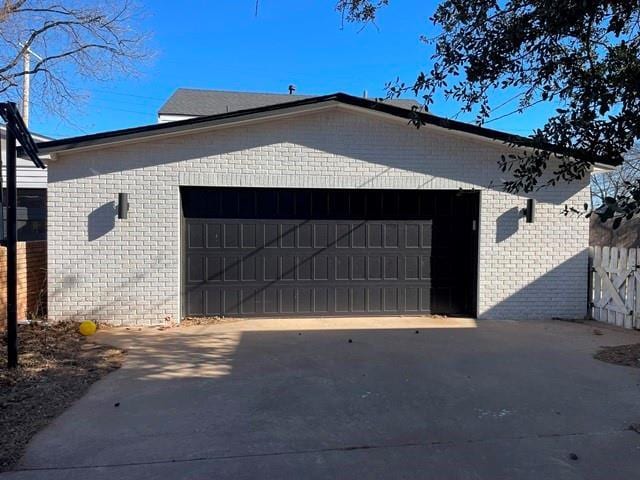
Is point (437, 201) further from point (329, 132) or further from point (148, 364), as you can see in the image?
point (148, 364)

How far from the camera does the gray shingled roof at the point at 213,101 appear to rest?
821 inches

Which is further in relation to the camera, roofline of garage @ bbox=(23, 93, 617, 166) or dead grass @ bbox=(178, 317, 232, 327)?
dead grass @ bbox=(178, 317, 232, 327)

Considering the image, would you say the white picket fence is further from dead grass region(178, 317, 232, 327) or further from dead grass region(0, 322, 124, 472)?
dead grass region(0, 322, 124, 472)

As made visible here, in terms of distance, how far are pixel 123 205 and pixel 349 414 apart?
5.64 metres

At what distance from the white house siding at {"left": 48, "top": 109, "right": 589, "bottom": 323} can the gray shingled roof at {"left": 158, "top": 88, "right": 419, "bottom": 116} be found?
451 inches

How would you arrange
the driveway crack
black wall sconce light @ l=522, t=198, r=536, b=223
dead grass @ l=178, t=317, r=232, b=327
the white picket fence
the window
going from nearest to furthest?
the driveway crack, the white picket fence, dead grass @ l=178, t=317, r=232, b=327, black wall sconce light @ l=522, t=198, r=536, b=223, the window

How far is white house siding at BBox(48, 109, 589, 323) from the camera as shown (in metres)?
8.35

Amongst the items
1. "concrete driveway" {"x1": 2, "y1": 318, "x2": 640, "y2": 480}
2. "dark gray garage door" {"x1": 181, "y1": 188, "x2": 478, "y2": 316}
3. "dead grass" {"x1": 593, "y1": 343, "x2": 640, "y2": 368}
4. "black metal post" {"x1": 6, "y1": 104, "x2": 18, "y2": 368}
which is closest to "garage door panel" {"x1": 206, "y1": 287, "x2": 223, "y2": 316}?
"dark gray garage door" {"x1": 181, "y1": 188, "x2": 478, "y2": 316}

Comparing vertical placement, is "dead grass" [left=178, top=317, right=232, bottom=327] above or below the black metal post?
below

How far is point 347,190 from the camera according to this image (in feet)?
29.9

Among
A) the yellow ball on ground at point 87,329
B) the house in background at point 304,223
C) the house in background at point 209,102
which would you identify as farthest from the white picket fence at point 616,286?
the house in background at point 209,102

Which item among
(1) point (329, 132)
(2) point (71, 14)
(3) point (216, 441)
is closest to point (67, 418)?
(3) point (216, 441)

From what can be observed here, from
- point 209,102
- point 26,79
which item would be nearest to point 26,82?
point 26,79

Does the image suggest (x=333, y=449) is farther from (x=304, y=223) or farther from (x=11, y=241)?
(x=304, y=223)
